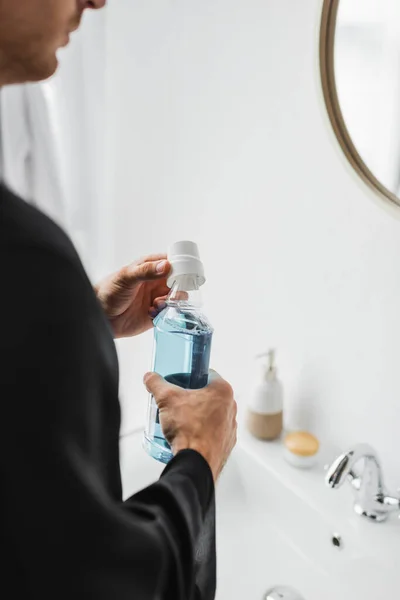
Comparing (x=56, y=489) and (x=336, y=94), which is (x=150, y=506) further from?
(x=336, y=94)

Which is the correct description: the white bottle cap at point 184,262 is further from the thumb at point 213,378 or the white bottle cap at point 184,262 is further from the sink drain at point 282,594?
the sink drain at point 282,594

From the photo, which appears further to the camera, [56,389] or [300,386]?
[300,386]

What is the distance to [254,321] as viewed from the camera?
1.04 metres

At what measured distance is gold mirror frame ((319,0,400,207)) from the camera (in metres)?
0.78

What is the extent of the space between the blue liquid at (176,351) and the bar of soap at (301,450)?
0.29 meters

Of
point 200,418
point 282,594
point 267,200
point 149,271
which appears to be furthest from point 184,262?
point 282,594

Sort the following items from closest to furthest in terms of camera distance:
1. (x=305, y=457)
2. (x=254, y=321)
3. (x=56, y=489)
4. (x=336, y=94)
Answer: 1. (x=56, y=489)
2. (x=336, y=94)
3. (x=305, y=457)
4. (x=254, y=321)

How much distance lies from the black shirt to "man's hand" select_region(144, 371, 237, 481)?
11cm

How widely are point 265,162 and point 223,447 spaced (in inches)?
22.3

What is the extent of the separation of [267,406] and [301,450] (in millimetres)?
93

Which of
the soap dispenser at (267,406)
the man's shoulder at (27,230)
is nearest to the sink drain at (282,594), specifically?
the soap dispenser at (267,406)

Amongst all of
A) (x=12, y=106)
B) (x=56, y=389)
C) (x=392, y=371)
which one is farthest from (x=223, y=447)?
(x=12, y=106)

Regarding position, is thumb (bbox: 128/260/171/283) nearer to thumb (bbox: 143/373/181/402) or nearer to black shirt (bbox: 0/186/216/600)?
thumb (bbox: 143/373/181/402)

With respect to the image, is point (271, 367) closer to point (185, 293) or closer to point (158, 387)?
point (185, 293)
